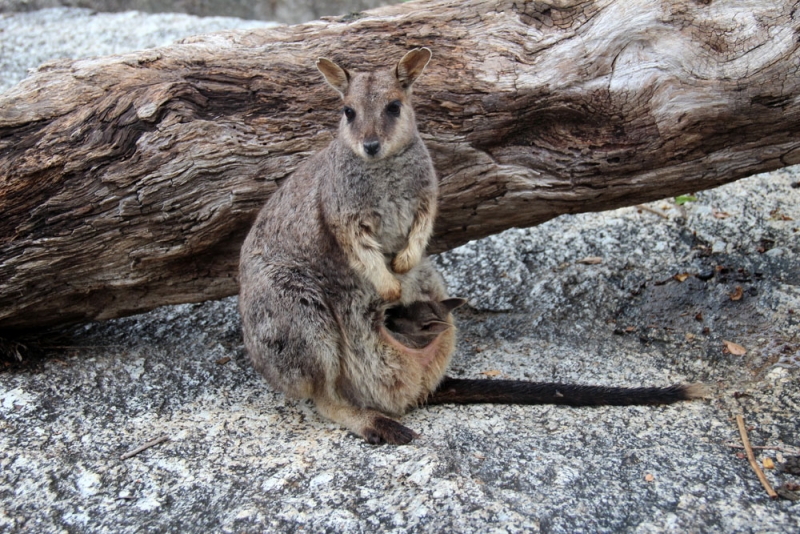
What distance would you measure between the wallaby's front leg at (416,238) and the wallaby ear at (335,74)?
0.90 meters

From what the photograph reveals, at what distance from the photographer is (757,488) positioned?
133 inches

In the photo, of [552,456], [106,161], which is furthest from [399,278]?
[106,161]

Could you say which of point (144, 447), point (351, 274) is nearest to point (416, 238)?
point (351, 274)

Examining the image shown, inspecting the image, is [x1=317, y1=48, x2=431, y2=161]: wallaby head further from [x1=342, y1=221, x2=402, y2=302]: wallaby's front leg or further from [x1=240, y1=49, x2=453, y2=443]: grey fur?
[x1=342, y1=221, x2=402, y2=302]: wallaby's front leg

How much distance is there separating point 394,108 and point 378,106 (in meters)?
0.12

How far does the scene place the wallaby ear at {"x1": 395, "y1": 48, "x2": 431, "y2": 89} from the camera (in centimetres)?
417

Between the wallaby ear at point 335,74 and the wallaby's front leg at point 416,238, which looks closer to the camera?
the wallaby ear at point 335,74

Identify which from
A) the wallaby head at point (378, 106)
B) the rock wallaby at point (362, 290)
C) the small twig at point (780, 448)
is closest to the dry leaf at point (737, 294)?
the rock wallaby at point (362, 290)

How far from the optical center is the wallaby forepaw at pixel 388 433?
4051 millimetres

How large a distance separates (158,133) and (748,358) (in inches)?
164

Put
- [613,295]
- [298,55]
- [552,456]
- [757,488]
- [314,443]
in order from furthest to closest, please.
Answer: [613,295], [298,55], [314,443], [552,456], [757,488]

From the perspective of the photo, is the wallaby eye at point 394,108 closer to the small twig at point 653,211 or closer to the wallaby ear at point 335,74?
the wallaby ear at point 335,74

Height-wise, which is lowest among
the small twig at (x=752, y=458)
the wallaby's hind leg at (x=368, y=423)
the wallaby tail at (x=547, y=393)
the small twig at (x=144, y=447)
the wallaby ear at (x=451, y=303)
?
the small twig at (x=144, y=447)

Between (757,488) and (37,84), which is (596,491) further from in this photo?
(37,84)
